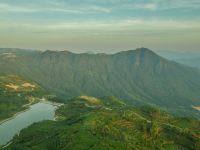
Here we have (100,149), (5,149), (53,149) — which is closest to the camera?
(100,149)

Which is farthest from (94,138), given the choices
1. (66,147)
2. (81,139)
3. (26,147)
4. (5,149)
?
(5,149)

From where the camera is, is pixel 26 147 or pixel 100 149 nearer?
pixel 100 149

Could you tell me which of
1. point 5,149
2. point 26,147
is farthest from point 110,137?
point 5,149

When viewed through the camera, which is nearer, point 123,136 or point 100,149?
point 100,149

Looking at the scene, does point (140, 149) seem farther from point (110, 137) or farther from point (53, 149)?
point (53, 149)

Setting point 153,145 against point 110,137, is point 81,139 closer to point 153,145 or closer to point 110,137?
point 110,137

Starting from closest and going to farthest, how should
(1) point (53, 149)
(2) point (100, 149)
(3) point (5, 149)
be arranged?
1. (2) point (100, 149)
2. (1) point (53, 149)
3. (3) point (5, 149)

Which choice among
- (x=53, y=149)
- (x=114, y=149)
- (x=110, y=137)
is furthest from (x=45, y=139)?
(x=114, y=149)
